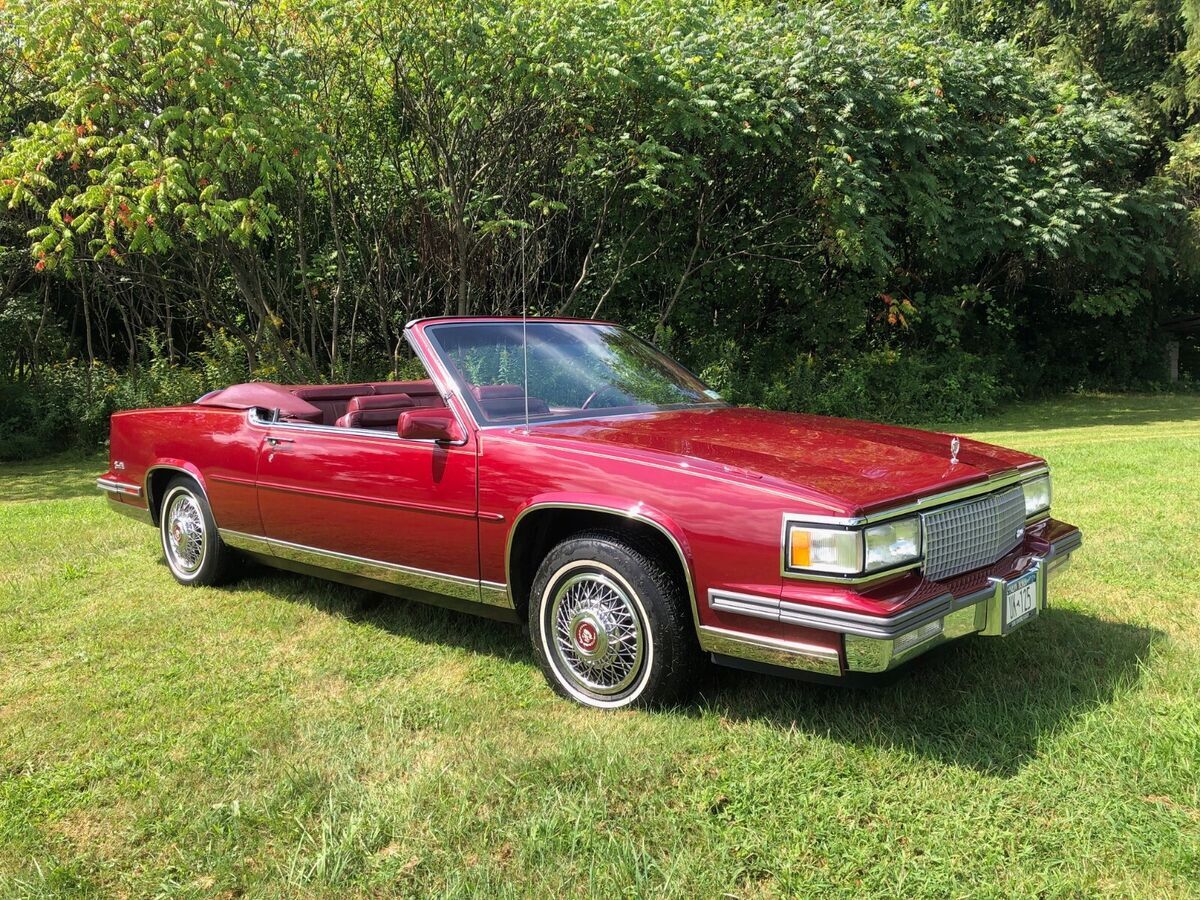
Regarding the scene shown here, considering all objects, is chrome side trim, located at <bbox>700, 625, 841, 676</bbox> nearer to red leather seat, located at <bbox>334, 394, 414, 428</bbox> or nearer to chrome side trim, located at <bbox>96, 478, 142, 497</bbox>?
red leather seat, located at <bbox>334, 394, 414, 428</bbox>

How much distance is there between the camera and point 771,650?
2797 millimetres

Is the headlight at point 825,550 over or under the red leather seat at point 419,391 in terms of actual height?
under

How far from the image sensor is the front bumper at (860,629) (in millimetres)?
2627

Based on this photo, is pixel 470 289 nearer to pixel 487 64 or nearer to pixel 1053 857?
pixel 487 64

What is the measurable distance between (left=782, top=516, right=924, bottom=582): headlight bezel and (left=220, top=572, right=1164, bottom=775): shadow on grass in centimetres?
38

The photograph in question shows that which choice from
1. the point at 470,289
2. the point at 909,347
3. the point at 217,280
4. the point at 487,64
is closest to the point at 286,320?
the point at 217,280

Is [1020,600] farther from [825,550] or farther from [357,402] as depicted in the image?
[357,402]

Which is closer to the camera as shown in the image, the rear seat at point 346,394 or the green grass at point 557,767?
the green grass at point 557,767

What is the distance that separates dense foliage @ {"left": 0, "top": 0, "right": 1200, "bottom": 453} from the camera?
9375 mm

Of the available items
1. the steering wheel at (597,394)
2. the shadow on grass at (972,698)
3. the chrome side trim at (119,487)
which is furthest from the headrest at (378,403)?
the shadow on grass at (972,698)

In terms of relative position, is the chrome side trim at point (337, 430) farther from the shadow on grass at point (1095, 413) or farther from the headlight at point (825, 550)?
the shadow on grass at point (1095, 413)

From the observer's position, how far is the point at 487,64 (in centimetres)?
1041

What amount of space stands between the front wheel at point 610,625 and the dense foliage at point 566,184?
23.9ft

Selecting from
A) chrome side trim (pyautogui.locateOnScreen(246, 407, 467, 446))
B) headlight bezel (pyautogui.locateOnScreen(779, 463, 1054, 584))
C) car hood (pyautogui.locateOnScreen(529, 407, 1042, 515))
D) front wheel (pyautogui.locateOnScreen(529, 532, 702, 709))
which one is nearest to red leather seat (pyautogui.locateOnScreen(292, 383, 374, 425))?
chrome side trim (pyautogui.locateOnScreen(246, 407, 467, 446))
